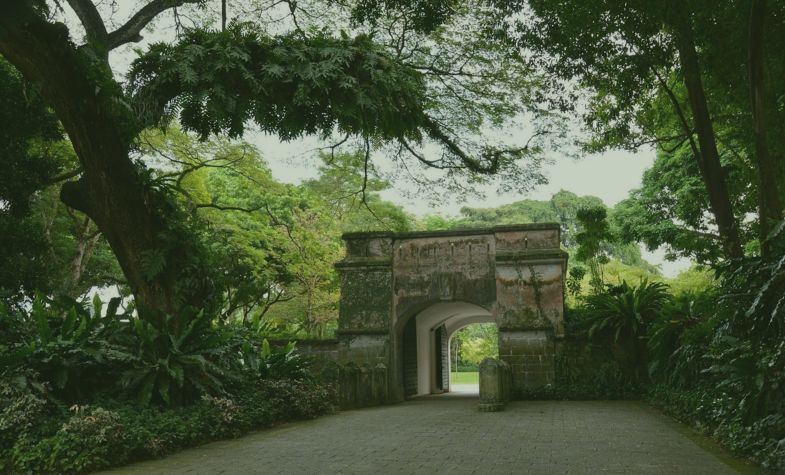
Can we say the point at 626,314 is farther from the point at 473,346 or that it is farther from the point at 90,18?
the point at 473,346

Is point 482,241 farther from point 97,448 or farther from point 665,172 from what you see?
point 97,448

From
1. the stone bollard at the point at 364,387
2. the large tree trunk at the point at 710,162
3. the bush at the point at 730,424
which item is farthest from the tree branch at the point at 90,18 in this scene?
the bush at the point at 730,424

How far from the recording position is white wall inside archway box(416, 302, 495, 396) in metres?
17.3

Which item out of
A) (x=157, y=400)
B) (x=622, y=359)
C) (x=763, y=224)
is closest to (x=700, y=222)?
(x=622, y=359)

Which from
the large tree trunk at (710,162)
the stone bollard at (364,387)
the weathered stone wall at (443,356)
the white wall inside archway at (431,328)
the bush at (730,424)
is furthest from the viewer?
the weathered stone wall at (443,356)

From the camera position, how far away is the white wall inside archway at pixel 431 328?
680 inches

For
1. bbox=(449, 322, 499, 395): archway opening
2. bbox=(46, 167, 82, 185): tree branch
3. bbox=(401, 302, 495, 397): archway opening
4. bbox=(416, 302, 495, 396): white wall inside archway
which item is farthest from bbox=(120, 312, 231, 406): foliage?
bbox=(449, 322, 499, 395): archway opening

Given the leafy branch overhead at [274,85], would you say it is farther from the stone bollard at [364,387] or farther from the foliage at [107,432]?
the stone bollard at [364,387]

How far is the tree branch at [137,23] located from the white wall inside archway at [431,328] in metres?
9.56

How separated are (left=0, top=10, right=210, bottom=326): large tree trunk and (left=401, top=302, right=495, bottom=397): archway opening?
27.4 feet

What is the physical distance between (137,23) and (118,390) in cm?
634

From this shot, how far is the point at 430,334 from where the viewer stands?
19.2m

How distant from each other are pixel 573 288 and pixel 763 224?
1155cm

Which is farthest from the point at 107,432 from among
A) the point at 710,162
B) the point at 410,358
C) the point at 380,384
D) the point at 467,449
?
the point at 410,358
